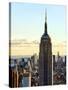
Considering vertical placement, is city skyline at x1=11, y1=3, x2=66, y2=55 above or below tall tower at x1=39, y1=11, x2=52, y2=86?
above

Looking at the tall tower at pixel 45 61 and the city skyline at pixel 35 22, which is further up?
the city skyline at pixel 35 22

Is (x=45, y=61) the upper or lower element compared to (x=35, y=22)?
lower

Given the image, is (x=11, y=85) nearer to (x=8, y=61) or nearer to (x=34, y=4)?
(x=8, y=61)

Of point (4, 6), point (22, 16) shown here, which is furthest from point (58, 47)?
point (4, 6)
